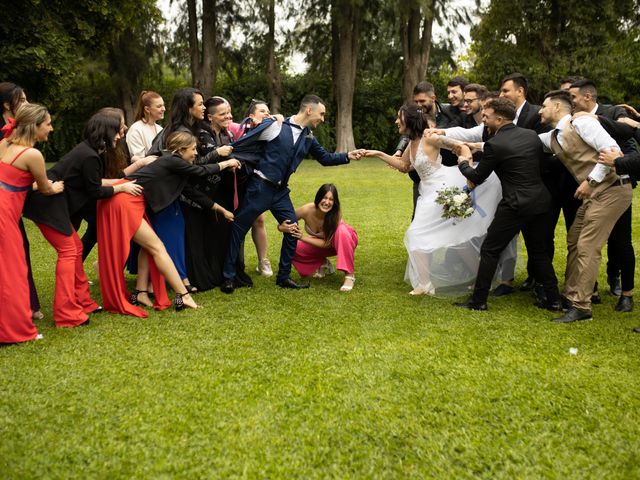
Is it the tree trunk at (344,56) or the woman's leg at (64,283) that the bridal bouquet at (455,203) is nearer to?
the woman's leg at (64,283)

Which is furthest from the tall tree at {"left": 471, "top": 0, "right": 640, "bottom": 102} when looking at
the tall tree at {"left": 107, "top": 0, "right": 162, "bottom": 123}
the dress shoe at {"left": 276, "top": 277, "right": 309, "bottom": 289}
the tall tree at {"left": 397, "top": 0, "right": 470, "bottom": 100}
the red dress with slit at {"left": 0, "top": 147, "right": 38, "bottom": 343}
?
the red dress with slit at {"left": 0, "top": 147, "right": 38, "bottom": 343}

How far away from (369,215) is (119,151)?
295 inches

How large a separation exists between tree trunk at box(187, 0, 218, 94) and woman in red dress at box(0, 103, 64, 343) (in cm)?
2012

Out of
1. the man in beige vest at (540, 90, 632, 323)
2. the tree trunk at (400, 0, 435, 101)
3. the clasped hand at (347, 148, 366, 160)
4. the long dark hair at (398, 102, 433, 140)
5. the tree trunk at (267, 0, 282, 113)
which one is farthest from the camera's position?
the tree trunk at (267, 0, 282, 113)

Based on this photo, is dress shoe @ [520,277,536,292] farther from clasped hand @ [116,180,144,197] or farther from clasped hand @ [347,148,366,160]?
clasped hand @ [116,180,144,197]

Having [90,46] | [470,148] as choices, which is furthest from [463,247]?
[90,46]

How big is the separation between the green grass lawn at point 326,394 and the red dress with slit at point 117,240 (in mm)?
260

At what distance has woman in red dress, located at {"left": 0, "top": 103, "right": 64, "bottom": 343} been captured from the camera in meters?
4.93

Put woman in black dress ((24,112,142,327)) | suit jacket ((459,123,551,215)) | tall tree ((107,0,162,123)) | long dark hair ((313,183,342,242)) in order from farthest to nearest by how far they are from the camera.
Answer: tall tree ((107,0,162,123)), long dark hair ((313,183,342,242)), suit jacket ((459,123,551,215)), woman in black dress ((24,112,142,327))

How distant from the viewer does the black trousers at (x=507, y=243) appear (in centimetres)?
587

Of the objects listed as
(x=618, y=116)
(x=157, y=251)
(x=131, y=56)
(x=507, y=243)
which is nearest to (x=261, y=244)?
(x=157, y=251)

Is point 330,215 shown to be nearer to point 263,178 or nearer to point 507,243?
point 263,178

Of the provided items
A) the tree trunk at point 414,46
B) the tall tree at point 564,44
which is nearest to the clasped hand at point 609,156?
the tree trunk at point 414,46

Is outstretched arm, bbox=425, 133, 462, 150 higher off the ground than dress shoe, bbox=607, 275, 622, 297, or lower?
higher
